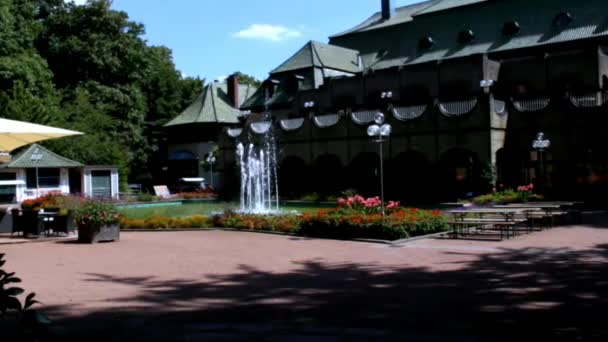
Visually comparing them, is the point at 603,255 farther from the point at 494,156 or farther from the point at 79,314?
the point at 494,156

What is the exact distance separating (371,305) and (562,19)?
36887mm

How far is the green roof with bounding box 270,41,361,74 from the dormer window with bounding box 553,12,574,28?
16773 mm

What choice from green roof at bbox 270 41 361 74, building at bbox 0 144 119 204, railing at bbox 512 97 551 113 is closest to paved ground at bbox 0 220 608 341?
railing at bbox 512 97 551 113

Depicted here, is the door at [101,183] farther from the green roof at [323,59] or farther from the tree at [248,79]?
the tree at [248,79]

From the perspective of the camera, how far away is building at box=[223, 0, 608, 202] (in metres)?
30.9

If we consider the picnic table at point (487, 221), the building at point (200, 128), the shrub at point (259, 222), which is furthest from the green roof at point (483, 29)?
the shrub at point (259, 222)

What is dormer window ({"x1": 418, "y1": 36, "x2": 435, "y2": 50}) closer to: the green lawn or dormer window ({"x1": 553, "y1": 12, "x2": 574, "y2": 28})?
dormer window ({"x1": 553, "y1": 12, "x2": 574, "y2": 28})

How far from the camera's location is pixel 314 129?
40312 millimetres

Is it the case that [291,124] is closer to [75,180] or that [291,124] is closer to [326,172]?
[326,172]

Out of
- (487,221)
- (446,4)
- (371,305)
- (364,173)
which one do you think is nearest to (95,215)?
(371,305)

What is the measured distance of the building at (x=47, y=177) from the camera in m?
38.4

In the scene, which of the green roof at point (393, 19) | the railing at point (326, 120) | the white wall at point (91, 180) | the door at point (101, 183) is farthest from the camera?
the green roof at point (393, 19)

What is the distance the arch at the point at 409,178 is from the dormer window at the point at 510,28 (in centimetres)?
1246

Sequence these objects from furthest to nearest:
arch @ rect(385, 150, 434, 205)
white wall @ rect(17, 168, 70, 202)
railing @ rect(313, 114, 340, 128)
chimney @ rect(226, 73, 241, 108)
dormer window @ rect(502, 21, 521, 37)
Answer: chimney @ rect(226, 73, 241, 108) → dormer window @ rect(502, 21, 521, 37) → railing @ rect(313, 114, 340, 128) → white wall @ rect(17, 168, 70, 202) → arch @ rect(385, 150, 434, 205)
